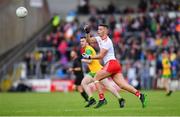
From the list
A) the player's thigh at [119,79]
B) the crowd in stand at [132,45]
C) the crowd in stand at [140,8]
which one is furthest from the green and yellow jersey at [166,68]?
the player's thigh at [119,79]

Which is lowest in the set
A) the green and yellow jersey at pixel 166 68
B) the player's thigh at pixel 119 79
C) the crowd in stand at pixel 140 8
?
the green and yellow jersey at pixel 166 68

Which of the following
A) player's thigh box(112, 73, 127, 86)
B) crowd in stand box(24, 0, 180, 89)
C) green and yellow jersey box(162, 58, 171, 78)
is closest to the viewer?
player's thigh box(112, 73, 127, 86)

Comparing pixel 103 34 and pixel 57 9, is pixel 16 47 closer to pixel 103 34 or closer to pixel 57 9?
pixel 57 9

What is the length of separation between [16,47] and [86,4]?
23.6 feet

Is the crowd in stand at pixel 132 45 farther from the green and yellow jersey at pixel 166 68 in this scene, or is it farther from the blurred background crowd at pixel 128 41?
the green and yellow jersey at pixel 166 68

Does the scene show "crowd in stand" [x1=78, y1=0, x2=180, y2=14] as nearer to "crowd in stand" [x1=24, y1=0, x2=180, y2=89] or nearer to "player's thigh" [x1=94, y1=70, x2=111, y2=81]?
"crowd in stand" [x1=24, y1=0, x2=180, y2=89]

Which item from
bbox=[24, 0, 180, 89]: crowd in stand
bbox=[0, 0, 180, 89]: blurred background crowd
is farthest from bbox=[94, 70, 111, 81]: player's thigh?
bbox=[24, 0, 180, 89]: crowd in stand

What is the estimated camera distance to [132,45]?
46.2 meters

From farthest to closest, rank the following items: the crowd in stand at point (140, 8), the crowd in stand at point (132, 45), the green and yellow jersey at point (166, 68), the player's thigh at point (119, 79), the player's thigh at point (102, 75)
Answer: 1. the crowd in stand at point (140, 8)
2. the crowd in stand at point (132, 45)
3. the green and yellow jersey at point (166, 68)
4. the player's thigh at point (102, 75)
5. the player's thigh at point (119, 79)

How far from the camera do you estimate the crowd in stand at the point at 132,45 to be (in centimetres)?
4519

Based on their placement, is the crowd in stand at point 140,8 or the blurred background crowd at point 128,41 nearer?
the blurred background crowd at point 128,41

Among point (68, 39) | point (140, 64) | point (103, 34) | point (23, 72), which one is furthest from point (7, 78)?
point (103, 34)

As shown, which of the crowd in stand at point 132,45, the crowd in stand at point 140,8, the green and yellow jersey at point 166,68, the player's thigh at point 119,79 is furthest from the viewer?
the crowd in stand at point 140,8

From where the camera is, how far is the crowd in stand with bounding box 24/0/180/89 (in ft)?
148
